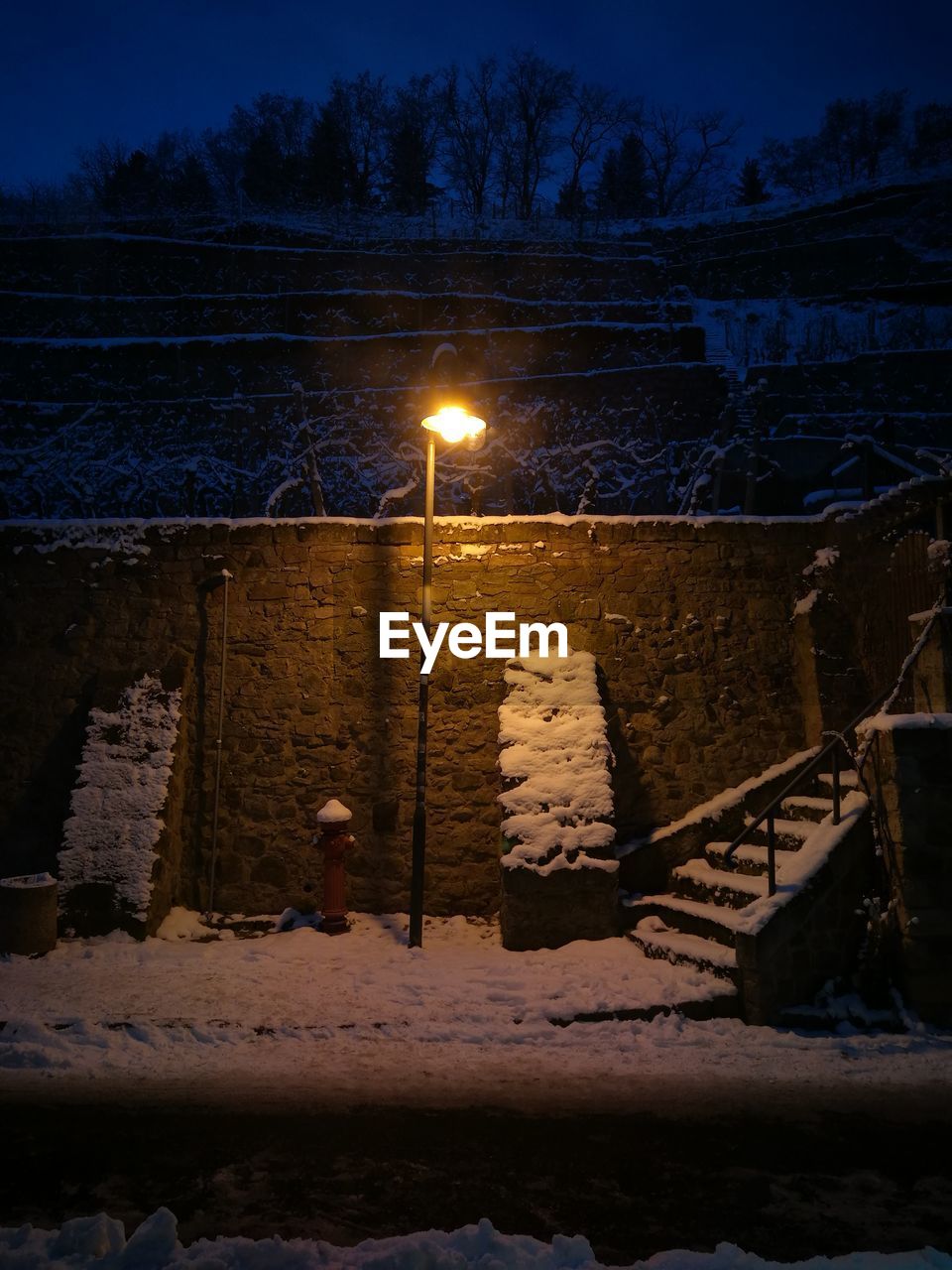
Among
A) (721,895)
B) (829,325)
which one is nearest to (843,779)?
(721,895)

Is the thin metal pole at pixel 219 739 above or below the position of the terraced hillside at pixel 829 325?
below

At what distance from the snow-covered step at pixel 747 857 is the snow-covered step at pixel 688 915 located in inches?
19.0

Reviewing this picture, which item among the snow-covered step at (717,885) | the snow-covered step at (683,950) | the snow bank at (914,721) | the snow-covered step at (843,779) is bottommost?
the snow-covered step at (683,950)

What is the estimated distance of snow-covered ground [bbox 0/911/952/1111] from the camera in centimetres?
482

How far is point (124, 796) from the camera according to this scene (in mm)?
7828

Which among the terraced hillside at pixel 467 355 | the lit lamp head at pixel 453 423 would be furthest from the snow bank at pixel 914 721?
the terraced hillside at pixel 467 355

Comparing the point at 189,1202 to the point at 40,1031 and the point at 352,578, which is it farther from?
the point at 352,578

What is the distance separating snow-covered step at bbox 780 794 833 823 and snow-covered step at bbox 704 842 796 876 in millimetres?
443

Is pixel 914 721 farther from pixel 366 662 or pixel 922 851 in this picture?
pixel 366 662

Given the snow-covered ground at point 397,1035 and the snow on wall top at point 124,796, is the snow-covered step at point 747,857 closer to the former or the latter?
the snow-covered ground at point 397,1035

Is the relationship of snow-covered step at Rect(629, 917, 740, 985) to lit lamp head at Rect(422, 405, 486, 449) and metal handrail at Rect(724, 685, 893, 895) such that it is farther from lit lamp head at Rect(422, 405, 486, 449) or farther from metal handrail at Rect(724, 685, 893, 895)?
lit lamp head at Rect(422, 405, 486, 449)

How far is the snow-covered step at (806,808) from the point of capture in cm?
746

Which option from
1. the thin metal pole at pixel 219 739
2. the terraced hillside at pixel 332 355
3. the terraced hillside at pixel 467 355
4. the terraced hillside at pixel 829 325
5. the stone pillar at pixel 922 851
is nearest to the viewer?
the stone pillar at pixel 922 851

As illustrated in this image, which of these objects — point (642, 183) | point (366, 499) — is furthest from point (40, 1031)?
point (642, 183)
